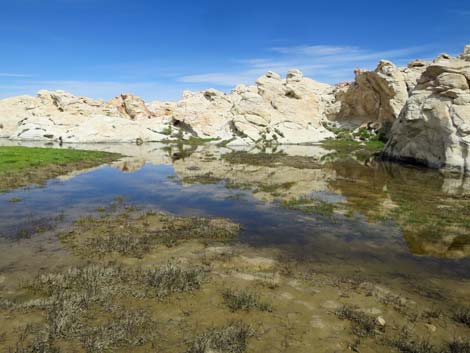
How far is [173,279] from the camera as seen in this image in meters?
10.4

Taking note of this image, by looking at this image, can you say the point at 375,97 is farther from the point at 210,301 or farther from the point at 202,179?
the point at 210,301

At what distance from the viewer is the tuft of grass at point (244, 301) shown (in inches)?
357

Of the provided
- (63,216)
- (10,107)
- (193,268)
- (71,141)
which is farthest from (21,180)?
(10,107)

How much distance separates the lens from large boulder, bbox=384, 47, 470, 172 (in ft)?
124

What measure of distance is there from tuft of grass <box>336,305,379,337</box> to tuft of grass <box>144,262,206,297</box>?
413cm

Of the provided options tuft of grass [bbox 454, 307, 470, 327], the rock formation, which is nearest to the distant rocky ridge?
the rock formation

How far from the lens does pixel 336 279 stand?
11.0m

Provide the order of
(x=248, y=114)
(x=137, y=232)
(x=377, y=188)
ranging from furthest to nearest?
1. (x=248, y=114)
2. (x=377, y=188)
3. (x=137, y=232)

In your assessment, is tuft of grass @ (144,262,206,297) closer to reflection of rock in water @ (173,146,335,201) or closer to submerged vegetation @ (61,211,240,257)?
submerged vegetation @ (61,211,240,257)

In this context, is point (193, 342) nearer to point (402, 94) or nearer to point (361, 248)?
point (361, 248)

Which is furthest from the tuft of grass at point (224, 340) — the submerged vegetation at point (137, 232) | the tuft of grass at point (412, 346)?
the submerged vegetation at point (137, 232)

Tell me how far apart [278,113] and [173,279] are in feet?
293

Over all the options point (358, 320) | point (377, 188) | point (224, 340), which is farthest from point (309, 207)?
point (224, 340)

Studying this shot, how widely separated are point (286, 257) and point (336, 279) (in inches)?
93.3
